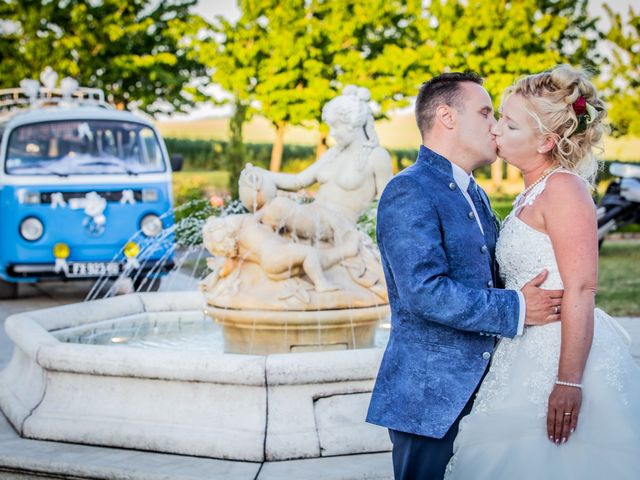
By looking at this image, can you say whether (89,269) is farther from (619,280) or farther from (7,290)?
(619,280)

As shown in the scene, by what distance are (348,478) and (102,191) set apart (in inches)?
304

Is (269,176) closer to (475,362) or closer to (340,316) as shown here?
(340,316)

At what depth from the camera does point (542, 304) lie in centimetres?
262

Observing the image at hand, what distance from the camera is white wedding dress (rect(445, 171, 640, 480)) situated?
2582 mm

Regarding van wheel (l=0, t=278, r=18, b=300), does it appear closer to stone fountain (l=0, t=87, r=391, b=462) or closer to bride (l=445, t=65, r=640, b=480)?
stone fountain (l=0, t=87, r=391, b=462)

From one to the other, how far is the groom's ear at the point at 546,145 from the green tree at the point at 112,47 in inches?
912

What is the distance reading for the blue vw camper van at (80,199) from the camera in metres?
10.9

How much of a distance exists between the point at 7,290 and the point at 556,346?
10.6m

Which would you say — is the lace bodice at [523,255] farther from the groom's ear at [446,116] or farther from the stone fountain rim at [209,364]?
the stone fountain rim at [209,364]

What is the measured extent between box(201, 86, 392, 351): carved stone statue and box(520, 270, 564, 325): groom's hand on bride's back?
10.2 feet

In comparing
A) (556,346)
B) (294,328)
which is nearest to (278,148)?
(294,328)

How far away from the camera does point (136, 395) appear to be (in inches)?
189

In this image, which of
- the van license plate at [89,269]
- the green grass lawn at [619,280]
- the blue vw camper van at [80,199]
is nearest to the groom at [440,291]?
the blue vw camper van at [80,199]

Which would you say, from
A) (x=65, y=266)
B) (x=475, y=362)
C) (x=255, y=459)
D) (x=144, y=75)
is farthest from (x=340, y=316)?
(x=144, y=75)
